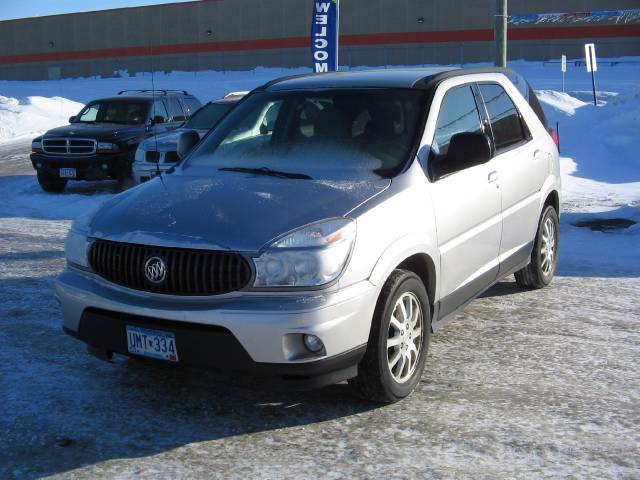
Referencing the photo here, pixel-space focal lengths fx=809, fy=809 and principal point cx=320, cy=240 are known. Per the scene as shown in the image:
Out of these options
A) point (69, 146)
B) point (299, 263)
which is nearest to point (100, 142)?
point (69, 146)

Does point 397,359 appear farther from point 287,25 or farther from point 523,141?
point 287,25

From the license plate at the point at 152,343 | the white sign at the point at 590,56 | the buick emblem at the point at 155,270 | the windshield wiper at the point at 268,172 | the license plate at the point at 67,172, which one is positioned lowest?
the license plate at the point at 67,172

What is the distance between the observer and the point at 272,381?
387 cm

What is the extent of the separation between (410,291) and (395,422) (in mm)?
683

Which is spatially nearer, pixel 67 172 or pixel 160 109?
pixel 67 172

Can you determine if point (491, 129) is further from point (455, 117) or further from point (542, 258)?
point (542, 258)

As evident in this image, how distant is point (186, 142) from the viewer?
562cm

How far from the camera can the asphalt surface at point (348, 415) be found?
3637 mm

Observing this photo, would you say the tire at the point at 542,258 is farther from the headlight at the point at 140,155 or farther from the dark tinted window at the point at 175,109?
the dark tinted window at the point at 175,109

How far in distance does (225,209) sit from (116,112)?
10.6 m

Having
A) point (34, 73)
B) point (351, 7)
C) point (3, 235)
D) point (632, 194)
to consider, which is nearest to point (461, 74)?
point (3, 235)

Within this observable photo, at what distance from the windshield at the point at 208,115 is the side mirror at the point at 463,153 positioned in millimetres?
8711

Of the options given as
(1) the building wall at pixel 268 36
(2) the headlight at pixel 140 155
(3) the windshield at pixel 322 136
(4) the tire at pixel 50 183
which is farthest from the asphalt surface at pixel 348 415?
(1) the building wall at pixel 268 36

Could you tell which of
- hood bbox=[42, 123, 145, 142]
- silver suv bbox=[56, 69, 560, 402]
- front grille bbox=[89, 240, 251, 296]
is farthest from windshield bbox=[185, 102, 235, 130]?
front grille bbox=[89, 240, 251, 296]
